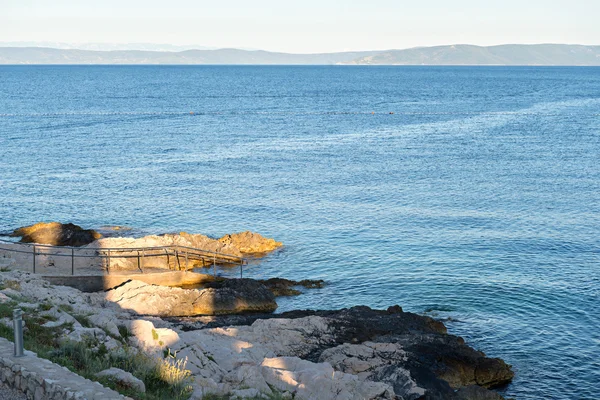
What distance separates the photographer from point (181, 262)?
1356 inches

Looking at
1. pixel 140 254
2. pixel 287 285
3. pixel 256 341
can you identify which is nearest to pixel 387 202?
pixel 287 285

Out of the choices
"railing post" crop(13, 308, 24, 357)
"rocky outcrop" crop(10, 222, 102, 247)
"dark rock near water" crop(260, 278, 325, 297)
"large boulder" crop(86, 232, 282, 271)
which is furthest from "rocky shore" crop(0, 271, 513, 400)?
"rocky outcrop" crop(10, 222, 102, 247)

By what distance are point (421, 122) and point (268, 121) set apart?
21666 mm

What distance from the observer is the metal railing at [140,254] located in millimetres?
31172

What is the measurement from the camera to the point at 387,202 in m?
48.2

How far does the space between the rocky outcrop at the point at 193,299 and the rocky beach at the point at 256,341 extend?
0.14 ft

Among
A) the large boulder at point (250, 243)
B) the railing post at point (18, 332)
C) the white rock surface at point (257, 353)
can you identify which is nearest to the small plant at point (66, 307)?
the white rock surface at point (257, 353)

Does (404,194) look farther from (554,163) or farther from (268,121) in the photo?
(268,121)

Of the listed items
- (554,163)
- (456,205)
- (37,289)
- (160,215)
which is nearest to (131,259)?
(37,289)

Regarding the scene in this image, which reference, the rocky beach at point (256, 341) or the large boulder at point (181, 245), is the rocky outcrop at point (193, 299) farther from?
the large boulder at point (181, 245)

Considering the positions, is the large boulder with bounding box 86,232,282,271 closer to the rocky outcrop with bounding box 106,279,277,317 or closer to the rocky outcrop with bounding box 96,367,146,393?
the rocky outcrop with bounding box 106,279,277,317

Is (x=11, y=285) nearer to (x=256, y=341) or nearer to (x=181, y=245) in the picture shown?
(x=256, y=341)

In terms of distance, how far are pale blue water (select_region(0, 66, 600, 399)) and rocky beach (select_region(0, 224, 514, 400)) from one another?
2.26 meters

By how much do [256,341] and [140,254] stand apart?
495 inches
